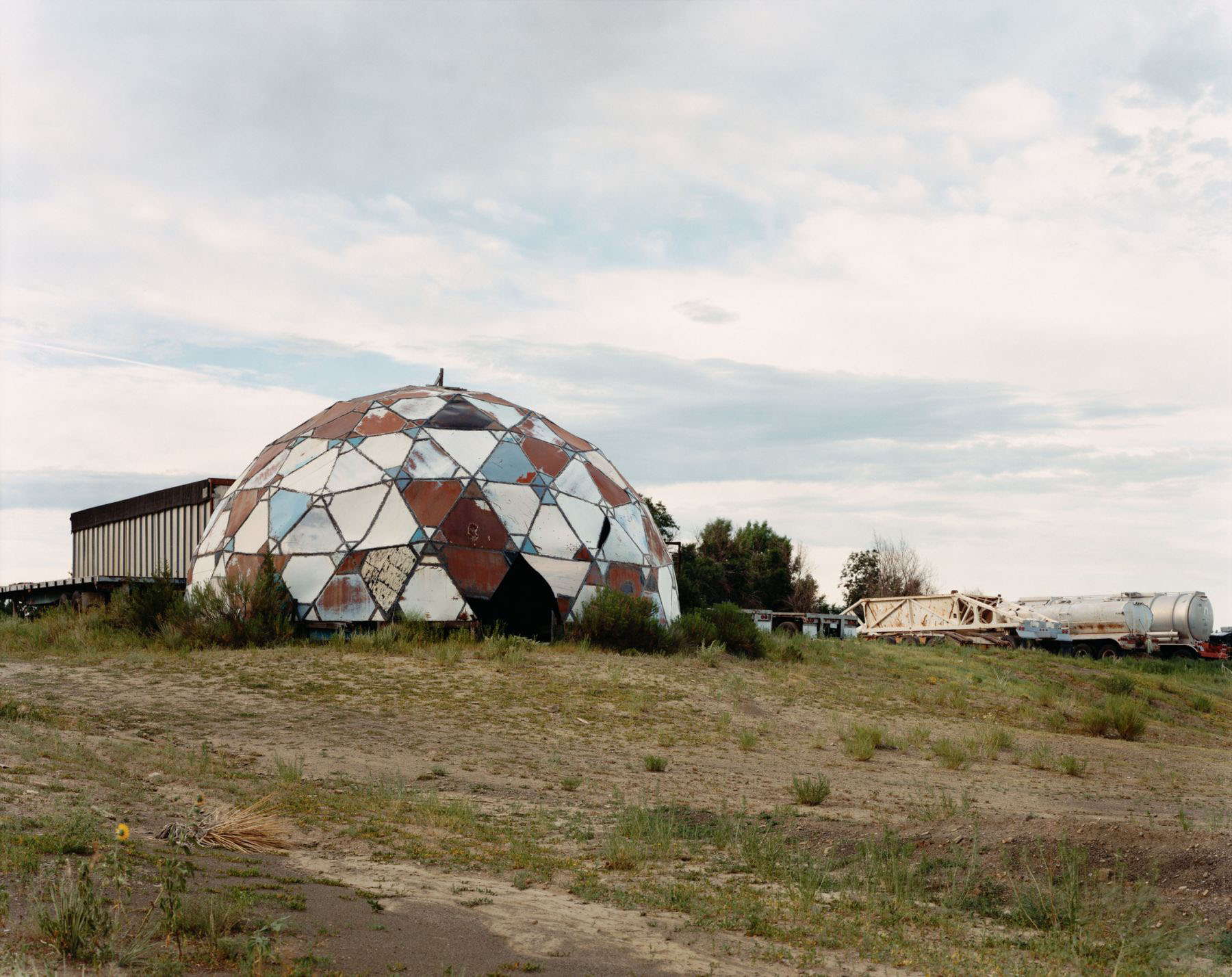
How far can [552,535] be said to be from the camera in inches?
758

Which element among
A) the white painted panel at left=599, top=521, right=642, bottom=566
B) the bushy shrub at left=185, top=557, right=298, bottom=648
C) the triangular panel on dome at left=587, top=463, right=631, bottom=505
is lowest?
the bushy shrub at left=185, top=557, right=298, bottom=648

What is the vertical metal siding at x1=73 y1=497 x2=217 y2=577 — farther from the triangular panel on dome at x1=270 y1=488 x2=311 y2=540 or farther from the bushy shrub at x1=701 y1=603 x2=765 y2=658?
the bushy shrub at x1=701 y1=603 x2=765 y2=658

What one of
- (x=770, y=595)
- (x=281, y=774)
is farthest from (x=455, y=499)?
(x=770, y=595)

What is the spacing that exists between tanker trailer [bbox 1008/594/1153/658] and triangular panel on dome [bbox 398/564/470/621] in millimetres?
21927

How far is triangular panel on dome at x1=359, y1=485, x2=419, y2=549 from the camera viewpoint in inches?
722

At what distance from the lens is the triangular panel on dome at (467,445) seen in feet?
64.1

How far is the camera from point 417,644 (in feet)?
55.3

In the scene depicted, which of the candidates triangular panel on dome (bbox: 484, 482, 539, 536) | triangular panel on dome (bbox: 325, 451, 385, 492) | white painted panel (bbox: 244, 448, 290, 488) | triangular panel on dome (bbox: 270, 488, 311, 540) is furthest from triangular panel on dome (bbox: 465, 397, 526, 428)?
triangular panel on dome (bbox: 270, 488, 311, 540)

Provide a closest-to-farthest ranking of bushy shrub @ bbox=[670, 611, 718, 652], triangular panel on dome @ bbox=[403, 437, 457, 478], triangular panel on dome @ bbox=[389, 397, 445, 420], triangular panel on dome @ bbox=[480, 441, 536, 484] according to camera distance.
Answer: triangular panel on dome @ bbox=[403, 437, 457, 478], triangular panel on dome @ bbox=[480, 441, 536, 484], bushy shrub @ bbox=[670, 611, 718, 652], triangular panel on dome @ bbox=[389, 397, 445, 420]

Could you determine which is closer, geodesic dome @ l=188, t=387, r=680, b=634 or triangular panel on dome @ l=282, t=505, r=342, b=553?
geodesic dome @ l=188, t=387, r=680, b=634

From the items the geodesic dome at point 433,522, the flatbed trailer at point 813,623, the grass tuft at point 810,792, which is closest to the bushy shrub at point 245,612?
the geodesic dome at point 433,522

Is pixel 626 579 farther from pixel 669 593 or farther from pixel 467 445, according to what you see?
pixel 467 445

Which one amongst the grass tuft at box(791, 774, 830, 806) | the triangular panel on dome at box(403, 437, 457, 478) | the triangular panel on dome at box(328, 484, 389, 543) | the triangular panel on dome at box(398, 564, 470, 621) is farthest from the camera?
the triangular panel on dome at box(403, 437, 457, 478)

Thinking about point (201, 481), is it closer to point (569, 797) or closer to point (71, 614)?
point (71, 614)
